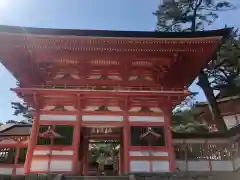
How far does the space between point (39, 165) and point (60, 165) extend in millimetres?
808

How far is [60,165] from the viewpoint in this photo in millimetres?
9797

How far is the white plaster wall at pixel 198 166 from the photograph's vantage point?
38.9ft

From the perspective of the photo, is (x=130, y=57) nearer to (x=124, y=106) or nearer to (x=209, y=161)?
(x=124, y=106)

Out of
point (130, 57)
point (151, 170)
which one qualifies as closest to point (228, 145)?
point (151, 170)

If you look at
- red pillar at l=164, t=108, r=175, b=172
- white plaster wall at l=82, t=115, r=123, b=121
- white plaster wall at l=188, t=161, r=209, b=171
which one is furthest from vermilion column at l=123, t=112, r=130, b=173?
white plaster wall at l=188, t=161, r=209, b=171

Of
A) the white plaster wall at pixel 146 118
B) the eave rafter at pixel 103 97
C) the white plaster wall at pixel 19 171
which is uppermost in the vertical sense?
the eave rafter at pixel 103 97

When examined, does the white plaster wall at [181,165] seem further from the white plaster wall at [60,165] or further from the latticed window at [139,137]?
the white plaster wall at [60,165]

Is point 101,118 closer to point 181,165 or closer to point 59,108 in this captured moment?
point 59,108

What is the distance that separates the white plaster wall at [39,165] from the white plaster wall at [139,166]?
328 centimetres

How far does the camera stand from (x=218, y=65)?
18906 mm

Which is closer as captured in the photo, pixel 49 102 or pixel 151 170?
pixel 151 170

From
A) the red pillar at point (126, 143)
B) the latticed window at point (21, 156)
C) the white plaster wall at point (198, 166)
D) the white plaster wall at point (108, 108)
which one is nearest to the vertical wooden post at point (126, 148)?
the red pillar at point (126, 143)

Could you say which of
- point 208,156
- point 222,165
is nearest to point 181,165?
point 208,156

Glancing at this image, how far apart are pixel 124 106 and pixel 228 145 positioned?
5746 mm
